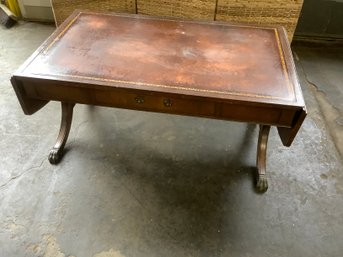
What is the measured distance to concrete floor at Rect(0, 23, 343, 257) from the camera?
1.43 meters

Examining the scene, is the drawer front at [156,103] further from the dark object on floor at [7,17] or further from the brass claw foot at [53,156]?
the dark object on floor at [7,17]

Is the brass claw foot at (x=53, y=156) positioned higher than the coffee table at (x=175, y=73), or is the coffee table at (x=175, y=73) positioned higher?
the coffee table at (x=175, y=73)

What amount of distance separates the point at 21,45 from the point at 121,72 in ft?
5.91

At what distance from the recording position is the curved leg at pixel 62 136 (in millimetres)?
1740

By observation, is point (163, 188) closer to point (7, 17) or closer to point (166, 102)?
point (166, 102)

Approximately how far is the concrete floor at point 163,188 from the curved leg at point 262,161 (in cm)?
6

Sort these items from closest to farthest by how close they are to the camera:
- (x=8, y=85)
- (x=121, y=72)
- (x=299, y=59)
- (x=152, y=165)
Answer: (x=121, y=72), (x=152, y=165), (x=8, y=85), (x=299, y=59)

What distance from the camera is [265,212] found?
1.55 metres

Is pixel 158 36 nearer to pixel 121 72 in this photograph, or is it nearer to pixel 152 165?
pixel 121 72

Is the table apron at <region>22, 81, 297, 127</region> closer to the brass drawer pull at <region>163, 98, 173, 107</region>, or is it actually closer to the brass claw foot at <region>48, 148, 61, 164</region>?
the brass drawer pull at <region>163, 98, 173, 107</region>

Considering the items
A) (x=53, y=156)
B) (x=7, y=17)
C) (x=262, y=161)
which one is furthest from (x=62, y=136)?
(x=7, y=17)

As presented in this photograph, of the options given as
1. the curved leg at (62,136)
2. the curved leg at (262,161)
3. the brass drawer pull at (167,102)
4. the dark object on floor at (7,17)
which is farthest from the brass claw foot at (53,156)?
the dark object on floor at (7,17)

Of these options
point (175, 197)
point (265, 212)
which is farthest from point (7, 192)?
point (265, 212)

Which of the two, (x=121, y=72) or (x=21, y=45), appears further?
(x=21, y=45)
